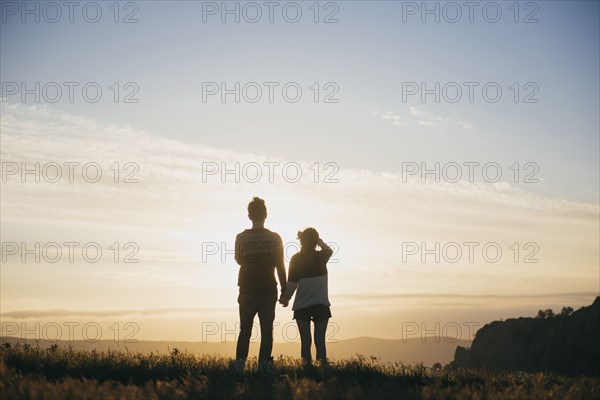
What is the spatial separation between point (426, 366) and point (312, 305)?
2888 mm

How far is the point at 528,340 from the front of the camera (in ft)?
333

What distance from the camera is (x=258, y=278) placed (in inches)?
448

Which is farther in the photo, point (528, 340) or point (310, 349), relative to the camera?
point (528, 340)

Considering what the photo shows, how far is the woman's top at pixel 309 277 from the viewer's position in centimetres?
1282

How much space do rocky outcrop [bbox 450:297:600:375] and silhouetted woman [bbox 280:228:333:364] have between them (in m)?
81.1

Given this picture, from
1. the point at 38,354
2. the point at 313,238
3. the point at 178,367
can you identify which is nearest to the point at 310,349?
the point at 313,238

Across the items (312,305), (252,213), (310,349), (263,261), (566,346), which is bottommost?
(566,346)

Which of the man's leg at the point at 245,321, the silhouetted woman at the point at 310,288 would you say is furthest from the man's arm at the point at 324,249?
the man's leg at the point at 245,321

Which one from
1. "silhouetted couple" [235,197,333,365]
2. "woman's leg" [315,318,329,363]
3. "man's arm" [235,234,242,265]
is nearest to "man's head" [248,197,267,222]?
"silhouetted couple" [235,197,333,365]

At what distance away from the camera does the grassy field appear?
6.71m

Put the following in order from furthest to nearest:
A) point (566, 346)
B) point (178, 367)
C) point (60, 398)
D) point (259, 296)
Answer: point (566, 346) < point (259, 296) < point (178, 367) < point (60, 398)

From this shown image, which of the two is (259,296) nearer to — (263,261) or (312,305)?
(263,261)

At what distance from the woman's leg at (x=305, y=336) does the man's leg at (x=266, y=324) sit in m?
1.52

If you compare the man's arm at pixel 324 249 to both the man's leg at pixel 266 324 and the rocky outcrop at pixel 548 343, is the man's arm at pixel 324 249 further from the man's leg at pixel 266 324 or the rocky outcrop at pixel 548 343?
the rocky outcrop at pixel 548 343
